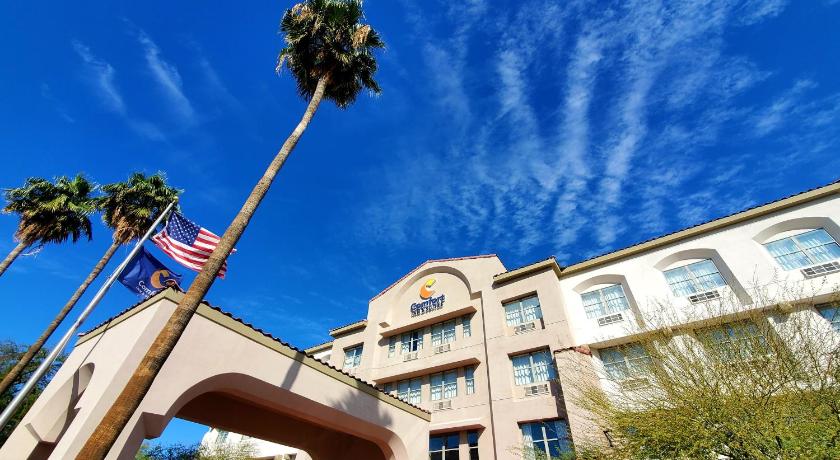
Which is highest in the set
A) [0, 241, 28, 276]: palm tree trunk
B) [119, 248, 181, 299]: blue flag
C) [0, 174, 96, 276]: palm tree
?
[0, 174, 96, 276]: palm tree

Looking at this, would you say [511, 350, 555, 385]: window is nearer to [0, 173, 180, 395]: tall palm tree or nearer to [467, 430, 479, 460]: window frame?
[467, 430, 479, 460]: window frame

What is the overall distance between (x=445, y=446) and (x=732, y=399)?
13821mm

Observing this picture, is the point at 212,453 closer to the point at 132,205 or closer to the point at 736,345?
the point at 132,205

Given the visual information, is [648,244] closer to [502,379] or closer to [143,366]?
[502,379]

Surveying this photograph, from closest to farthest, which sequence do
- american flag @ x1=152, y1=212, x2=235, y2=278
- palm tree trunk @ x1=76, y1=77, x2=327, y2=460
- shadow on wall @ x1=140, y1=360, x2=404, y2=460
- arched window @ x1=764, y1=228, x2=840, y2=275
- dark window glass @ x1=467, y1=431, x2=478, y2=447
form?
palm tree trunk @ x1=76, y1=77, x2=327, y2=460 → shadow on wall @ x1=140, y1=360, x2=404, y2=460 → american flag @ x1=152, y1=212, x2=235, y2=278 → arched window @ x1=764, y1=228, x2=840, y2=275 → dark window glass @ x1=467, y1=431, x2=478, y2=447

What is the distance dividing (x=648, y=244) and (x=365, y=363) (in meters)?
18.8

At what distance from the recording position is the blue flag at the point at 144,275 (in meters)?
12.6

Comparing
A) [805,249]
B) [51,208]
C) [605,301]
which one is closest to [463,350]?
[605,301]

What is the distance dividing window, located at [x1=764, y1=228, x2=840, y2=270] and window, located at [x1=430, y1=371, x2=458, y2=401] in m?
16.5

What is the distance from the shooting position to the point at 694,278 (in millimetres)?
18375

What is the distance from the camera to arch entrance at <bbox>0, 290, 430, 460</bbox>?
25.9 ft

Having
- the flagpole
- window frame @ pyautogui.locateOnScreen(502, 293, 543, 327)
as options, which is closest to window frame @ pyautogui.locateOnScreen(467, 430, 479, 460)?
window frame @ pyautogui.locateOnScreen(502, 293, 543, 327)

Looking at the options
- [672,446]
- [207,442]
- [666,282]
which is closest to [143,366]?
[672,446]

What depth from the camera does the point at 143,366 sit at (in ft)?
22.2
